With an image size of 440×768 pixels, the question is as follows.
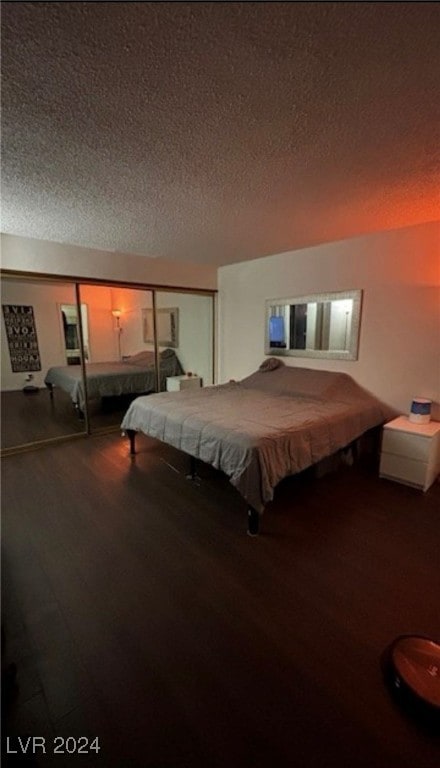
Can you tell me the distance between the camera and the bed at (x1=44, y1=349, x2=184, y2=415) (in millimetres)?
4230

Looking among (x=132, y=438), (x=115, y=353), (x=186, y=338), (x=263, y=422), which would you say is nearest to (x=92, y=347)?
(x=115, y=353)

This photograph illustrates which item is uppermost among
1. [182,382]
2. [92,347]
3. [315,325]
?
[315,325]

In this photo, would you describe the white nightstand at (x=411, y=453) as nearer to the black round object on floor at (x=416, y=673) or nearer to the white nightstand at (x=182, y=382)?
the black round object on floor at (x=416, y=673)

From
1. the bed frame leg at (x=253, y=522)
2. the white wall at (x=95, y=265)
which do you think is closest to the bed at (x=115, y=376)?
the white wall at (x=95, y=265)

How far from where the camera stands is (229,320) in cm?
498

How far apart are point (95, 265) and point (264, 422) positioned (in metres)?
2.88

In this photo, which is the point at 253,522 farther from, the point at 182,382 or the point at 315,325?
the point at 182,382

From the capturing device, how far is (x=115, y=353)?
16.2 ft

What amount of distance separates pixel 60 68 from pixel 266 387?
3.31m

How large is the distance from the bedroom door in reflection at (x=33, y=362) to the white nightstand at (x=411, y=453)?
3.62m

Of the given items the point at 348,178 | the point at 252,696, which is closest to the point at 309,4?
the point at 348,178

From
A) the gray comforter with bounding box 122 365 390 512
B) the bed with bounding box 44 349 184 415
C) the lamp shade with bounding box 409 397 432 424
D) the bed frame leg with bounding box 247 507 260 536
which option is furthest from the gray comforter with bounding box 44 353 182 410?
the lamp shade with bounding box 409 397 432 424

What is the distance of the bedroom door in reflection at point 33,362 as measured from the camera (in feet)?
13.0

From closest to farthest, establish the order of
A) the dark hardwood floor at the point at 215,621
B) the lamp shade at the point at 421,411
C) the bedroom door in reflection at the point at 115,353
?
the dark hardwood floor at the point at 215,621
the lamp shade at the point at 421,411
the bedroom door in reflection at the point at 115,353
